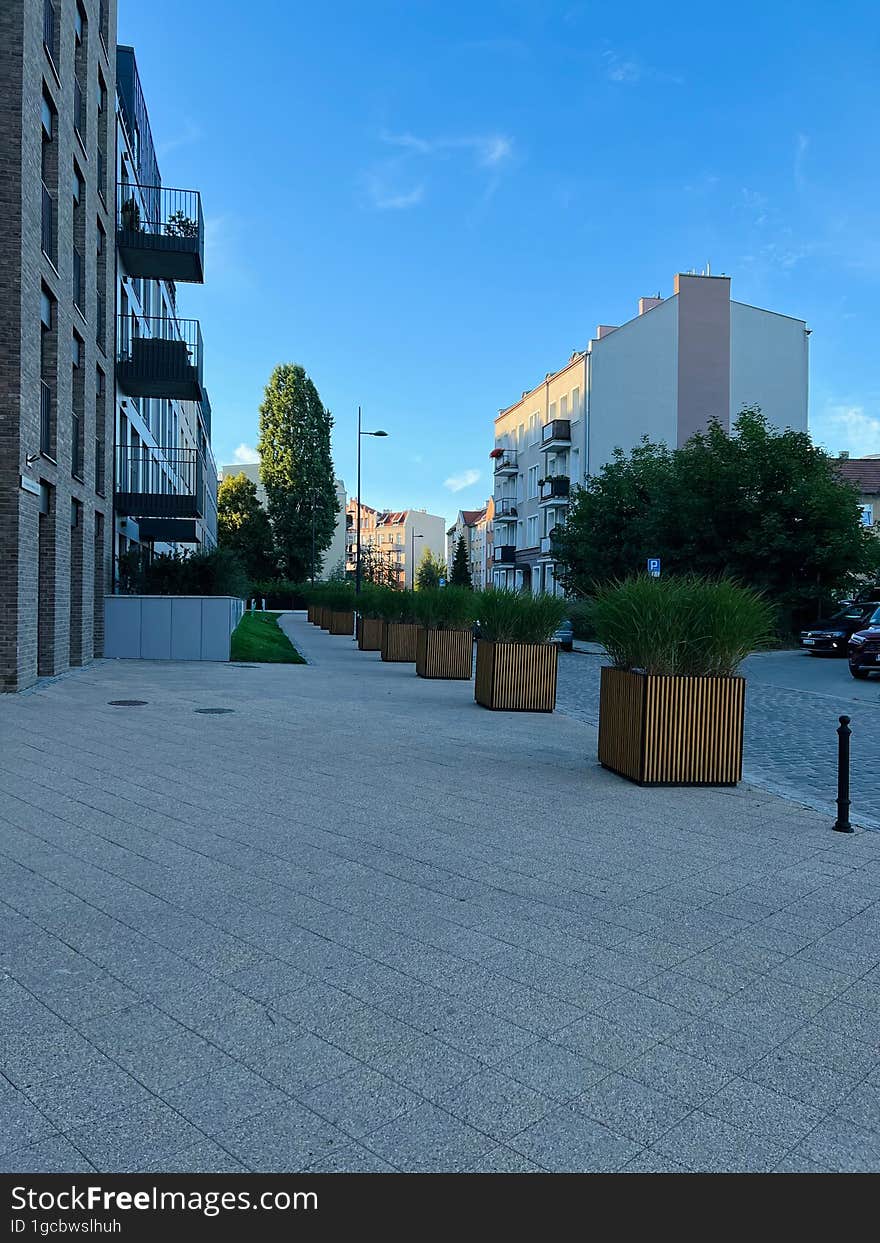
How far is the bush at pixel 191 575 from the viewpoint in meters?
23.6

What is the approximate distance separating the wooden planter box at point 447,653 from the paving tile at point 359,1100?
1575cm

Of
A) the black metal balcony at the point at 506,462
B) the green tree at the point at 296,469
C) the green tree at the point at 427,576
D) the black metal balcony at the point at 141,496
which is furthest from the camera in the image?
the green tree at the point at 296,469

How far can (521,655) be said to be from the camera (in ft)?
47.1

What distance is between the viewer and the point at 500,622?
14.5 meters

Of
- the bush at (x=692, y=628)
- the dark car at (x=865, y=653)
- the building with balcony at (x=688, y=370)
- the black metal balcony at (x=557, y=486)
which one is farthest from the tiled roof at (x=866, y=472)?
the bush at (x=692, y=628)

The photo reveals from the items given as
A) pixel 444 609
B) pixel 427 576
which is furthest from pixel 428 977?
pixel 427 576

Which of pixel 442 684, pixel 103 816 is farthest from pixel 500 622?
pixel 103 816

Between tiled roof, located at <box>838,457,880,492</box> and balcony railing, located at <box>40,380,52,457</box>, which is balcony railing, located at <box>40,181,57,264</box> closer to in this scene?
balcony railing, located at <box>40,380,52,457</box>

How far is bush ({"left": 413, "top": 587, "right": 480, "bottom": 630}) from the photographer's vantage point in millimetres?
18766

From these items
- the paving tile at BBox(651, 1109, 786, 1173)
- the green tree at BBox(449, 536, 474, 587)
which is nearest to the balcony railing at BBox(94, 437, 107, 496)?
the paving tile at BBox(651, 1109, 786, 1173)

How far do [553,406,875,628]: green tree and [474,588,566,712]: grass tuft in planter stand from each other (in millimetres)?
18822

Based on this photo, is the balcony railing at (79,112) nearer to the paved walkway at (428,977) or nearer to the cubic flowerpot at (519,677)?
the cubic flowerpot at (519,677)

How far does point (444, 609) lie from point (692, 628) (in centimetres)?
1072

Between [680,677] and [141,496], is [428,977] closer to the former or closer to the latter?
[680,677]
